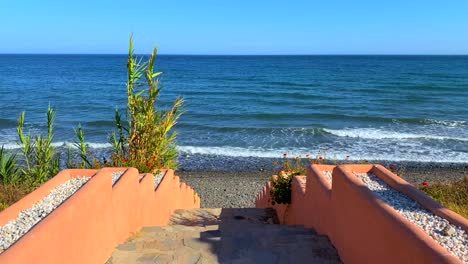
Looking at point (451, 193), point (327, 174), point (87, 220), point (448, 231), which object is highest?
point (448, 231)

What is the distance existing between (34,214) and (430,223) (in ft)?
9.71

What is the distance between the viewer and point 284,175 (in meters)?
7.63

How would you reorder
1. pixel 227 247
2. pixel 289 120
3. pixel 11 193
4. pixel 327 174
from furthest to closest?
pixel 289 120 → pixel 11 193 → pixel 327 174 → pixel 227 247

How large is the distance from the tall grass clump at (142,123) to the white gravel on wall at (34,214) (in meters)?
2.59

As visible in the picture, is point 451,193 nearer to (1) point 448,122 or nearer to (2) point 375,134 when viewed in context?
(2) point 375,134

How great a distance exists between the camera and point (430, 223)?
130 inches

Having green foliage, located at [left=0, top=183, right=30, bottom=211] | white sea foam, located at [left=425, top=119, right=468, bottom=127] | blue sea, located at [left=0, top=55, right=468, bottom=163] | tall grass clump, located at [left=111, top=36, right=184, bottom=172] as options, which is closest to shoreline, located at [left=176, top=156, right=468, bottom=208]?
blue sea, located at [left=0, top=55, right=468, bottom=163]

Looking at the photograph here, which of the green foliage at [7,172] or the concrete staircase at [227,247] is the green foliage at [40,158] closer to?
the green foliage at [7,172]

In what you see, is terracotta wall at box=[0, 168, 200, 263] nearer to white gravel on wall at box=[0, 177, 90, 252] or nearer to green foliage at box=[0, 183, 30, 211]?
white gravel on wall at box=[0, 177, 90, 252]

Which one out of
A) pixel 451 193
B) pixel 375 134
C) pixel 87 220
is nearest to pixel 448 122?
pixel 375 134

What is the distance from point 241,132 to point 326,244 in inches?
659

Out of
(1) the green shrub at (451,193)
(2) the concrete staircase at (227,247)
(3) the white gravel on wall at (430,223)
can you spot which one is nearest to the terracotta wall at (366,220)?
(3) the white gravel on wall at (430,223)

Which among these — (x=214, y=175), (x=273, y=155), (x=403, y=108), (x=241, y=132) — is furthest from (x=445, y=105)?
(x=214, y=175)

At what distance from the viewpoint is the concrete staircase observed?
13.2ft
